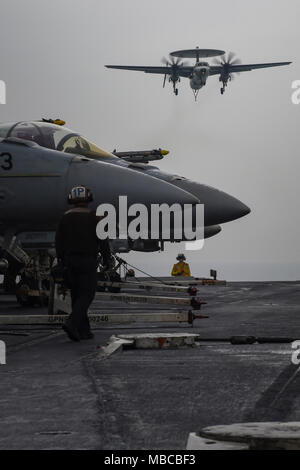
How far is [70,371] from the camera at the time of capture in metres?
8.16

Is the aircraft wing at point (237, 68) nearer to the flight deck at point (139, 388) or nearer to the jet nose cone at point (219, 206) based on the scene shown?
the jet nose cone at point (219, 206)

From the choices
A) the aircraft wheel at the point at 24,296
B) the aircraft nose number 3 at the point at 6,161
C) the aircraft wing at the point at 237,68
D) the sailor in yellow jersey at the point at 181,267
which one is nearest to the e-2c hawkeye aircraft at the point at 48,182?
the aircraft nose number 3 at the point at 6,161

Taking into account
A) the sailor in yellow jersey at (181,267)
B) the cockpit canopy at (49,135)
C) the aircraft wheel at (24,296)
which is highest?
the cockpit canopy at (49,135)

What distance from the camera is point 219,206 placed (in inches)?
732

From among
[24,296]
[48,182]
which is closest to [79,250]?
[48,182]

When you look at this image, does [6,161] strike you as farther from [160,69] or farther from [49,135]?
[160,69]

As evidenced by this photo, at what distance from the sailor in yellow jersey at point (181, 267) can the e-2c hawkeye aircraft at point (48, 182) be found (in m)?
16.7

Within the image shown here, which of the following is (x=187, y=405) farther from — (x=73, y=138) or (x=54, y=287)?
(x=73, y=138)

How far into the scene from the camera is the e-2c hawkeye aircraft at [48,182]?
1411cm

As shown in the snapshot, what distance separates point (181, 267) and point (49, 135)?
18169mm

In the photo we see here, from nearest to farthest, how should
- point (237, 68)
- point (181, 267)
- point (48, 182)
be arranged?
1. point (48, 182)
2. point (181, 267)
3. point (237, 68)

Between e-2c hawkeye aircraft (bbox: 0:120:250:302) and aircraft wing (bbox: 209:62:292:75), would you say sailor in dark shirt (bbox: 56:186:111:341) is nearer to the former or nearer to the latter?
e-2c hawkeye aircraft (bbox: 0:120:250:302)

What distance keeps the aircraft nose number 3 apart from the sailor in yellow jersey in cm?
1907

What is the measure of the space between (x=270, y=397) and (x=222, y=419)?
883mm
